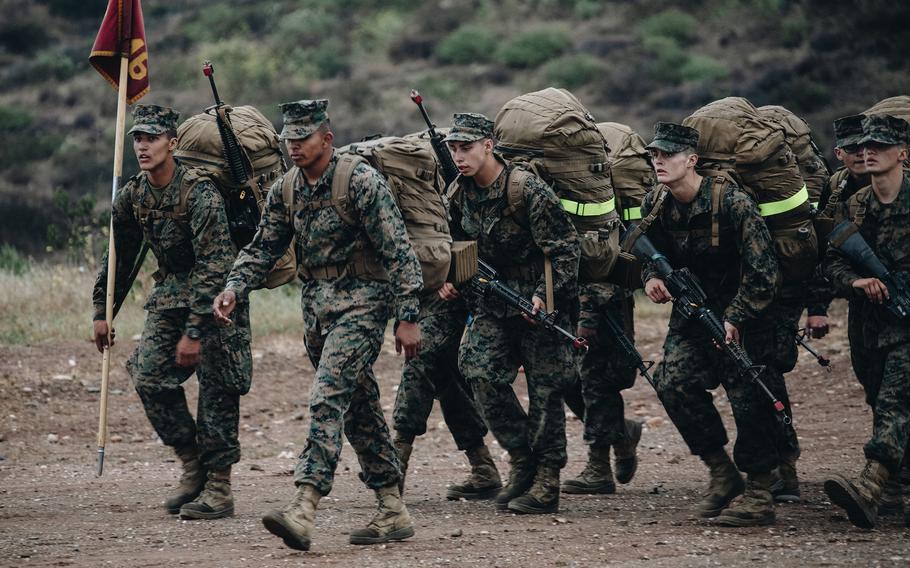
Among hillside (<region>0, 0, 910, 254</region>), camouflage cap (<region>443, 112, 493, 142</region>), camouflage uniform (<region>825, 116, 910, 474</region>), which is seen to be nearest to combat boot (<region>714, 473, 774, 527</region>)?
camouflage uniform (<region>825, 116, 910, 474</region>)

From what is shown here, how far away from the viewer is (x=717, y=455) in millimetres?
7391

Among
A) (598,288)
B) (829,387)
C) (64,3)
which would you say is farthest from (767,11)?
(598,288)

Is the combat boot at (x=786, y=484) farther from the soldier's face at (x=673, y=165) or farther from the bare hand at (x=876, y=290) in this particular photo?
the soldier's face at (x=673, y=165)

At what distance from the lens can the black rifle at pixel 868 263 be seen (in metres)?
6.95

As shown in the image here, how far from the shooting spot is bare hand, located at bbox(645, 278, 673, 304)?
7152mm

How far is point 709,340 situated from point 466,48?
29.7 meters

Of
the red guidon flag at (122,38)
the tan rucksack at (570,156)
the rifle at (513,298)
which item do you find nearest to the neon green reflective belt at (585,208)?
the tan rucksack at (570,156)

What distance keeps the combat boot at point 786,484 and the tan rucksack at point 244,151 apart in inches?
131

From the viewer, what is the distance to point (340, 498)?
8.23 meters

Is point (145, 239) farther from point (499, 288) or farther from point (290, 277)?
point (499, 288)

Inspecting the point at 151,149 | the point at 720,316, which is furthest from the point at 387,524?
the point at 151,149

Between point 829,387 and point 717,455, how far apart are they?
17.0 ft

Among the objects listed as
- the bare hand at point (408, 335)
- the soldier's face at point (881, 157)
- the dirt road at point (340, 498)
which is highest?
the soldier's face at point (881, 157)

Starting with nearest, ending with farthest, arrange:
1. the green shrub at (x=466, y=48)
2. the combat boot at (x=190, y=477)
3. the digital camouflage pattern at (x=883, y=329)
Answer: the digital camouflage pattern at (x=883, y=329) → the combat boot at (x=190, y=477) → the green shrub at (x=466, y=48)
